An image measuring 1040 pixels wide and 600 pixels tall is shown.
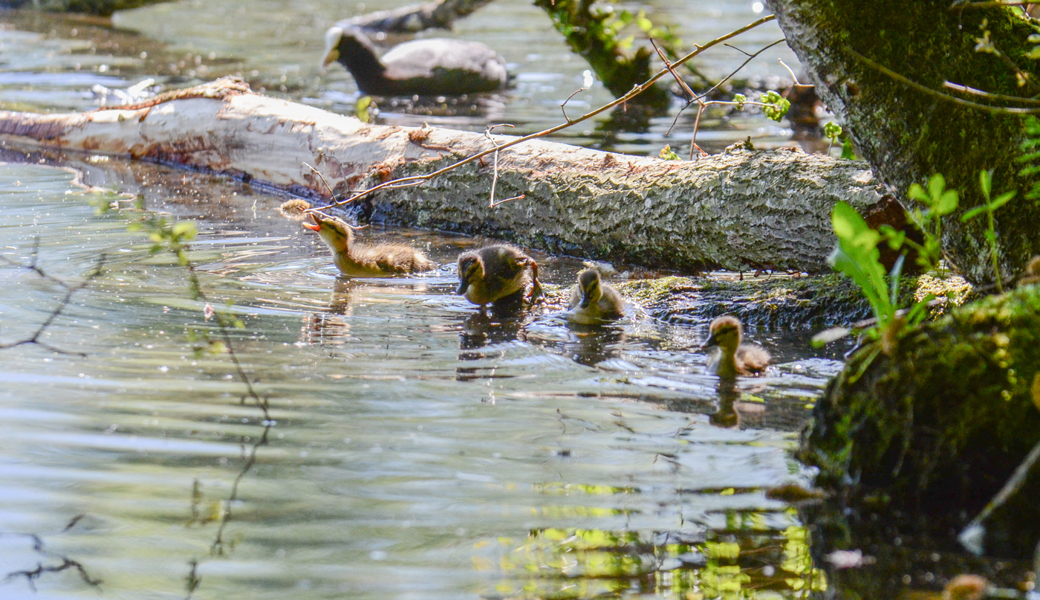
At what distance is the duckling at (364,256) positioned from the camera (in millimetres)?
7141

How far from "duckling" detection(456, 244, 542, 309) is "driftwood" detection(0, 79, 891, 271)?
0.98m

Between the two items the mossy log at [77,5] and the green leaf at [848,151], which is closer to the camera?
the green leaf at [848,151]

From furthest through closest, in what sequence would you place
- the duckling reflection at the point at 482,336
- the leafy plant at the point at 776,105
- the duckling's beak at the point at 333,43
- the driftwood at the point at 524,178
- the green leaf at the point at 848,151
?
1. the duckling's beak at the point at 333,43
2. the green leaf at the point at 848,151
3. the leafy plant at the point at 776,105
4. the driftwood at the point at 524,178
5. the duckling reflection at the point at 482,336

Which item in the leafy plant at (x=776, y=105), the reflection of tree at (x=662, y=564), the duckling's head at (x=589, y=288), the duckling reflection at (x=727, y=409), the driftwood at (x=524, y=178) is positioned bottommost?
the reflection of tree at (x=662, y=564)

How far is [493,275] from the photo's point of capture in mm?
6391

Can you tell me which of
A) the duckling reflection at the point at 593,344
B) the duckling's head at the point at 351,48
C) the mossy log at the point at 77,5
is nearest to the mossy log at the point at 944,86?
the duckling reflection at the point at 593,344

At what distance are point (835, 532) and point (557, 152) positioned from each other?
5379 mm

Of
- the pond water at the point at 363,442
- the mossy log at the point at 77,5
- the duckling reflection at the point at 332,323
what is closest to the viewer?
the pond water at the point at 363,442

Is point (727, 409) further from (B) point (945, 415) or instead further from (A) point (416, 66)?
(A) point (416, 66)

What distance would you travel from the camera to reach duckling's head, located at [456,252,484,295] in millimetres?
6332

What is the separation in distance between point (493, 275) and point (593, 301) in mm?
727

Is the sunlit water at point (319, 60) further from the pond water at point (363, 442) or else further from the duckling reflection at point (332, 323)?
the pond water at point (363, 442)

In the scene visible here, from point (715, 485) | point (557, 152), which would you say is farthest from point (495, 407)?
point (557, 152)

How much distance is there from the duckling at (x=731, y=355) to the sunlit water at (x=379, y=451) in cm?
11
